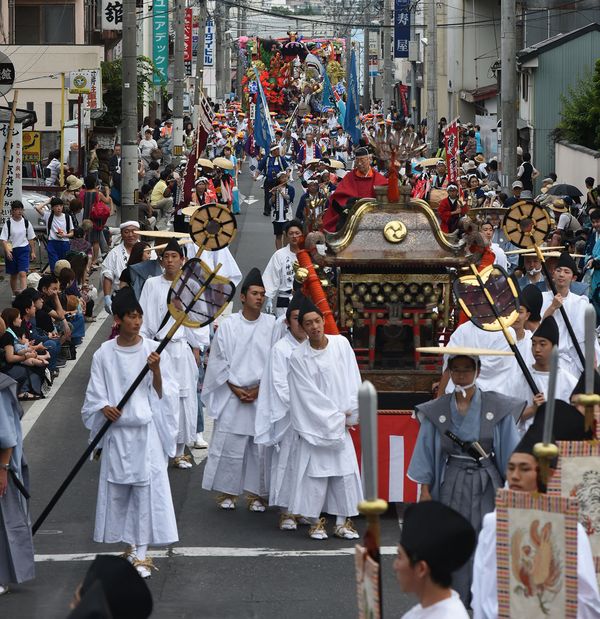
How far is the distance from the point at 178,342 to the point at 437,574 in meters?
7.45

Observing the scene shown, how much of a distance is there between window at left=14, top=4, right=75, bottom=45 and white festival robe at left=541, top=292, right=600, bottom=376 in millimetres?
31435

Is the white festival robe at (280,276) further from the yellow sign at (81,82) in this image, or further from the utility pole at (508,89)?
the yellow sign at (81,82)

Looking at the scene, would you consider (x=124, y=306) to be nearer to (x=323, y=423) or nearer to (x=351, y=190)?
(x=323, y=423)

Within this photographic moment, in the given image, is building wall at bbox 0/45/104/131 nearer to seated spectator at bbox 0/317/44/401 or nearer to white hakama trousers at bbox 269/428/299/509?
seated spectator at bbox 0/317/44/401

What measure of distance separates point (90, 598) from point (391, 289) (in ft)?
23.1

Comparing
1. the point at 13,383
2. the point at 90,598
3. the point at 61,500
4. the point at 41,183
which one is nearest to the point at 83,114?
the point at 41,183

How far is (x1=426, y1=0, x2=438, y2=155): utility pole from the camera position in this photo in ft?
137

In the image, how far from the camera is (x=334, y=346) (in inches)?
392

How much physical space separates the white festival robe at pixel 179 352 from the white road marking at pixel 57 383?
72.3 inches

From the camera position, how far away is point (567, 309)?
11664mm

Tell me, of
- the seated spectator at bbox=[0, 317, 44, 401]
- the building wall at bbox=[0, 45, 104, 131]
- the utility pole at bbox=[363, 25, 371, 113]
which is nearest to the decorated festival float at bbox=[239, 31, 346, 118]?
the utility pole at bbox=[363, 25, 371, 113]

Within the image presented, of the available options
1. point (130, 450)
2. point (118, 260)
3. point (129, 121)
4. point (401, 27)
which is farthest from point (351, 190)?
point (401, 27)

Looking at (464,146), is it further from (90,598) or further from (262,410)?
(90,598)

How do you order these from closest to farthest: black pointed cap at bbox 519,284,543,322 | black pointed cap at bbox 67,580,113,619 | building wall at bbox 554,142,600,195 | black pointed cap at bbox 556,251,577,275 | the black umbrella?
black pointed cap at bbox 67,580,113,619 < black pointed cap at bbox 519,284,543,322 < black pointed cap at bbox 556,251,577,275 < the black umbrella < building wall at bbox 554,142,600,195
